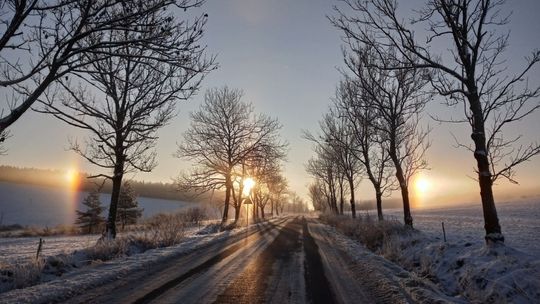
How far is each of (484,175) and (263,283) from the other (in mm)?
6129

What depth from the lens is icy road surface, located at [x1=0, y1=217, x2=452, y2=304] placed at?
6391mm

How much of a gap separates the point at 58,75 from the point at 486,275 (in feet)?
30.3

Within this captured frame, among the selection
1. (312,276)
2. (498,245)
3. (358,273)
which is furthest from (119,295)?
(498,245)

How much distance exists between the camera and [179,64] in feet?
26.8

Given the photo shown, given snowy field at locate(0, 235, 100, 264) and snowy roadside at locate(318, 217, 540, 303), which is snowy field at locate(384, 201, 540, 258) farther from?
snowy field at locate(0, 235, 100, 264)

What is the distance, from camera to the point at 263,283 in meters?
7.78

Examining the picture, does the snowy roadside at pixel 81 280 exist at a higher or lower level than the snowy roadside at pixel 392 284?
higher

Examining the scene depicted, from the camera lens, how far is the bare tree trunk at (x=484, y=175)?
9195 mm

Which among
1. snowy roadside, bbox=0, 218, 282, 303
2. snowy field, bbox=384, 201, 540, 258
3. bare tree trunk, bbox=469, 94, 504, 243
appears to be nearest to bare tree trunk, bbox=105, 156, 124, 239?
snowy roadside, bbox=0, 218, 282, 303

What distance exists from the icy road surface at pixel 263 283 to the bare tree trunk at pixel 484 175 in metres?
2.40

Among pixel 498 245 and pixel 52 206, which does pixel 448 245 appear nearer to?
pixel 498 245

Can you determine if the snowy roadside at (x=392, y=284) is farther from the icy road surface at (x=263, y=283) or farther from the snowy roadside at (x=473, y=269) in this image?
the snowy roadside at (x=473, y=269)

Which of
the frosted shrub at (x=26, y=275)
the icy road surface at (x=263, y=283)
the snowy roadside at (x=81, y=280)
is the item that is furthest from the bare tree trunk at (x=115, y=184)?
the frosted shrub at (x=26, y=275)

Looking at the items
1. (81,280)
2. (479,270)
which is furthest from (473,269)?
(81,280)
